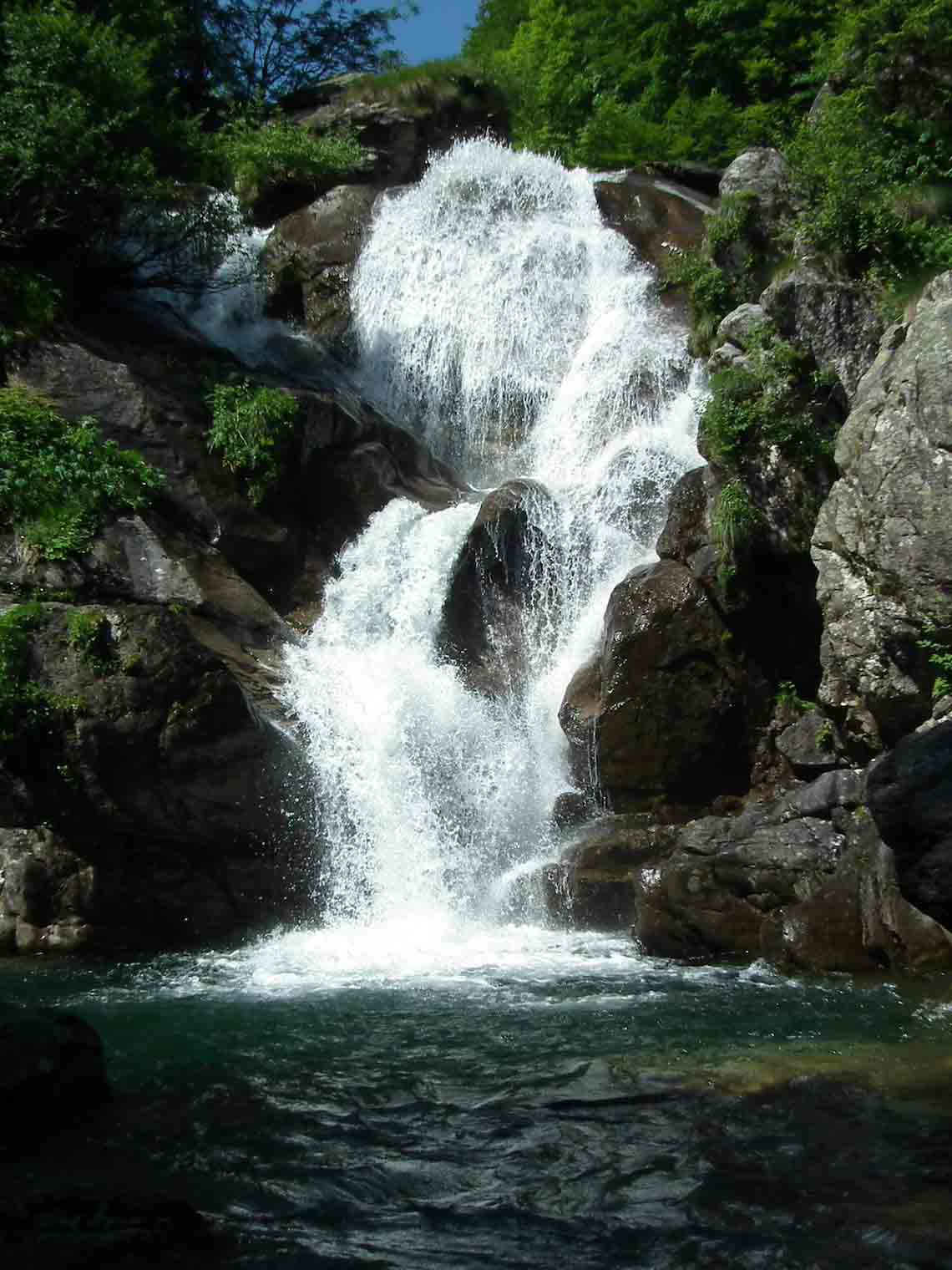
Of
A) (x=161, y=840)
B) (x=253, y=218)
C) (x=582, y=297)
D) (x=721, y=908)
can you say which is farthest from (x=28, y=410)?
(x=253, y=218)

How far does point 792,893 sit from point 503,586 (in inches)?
265

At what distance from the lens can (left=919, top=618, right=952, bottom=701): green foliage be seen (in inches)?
428

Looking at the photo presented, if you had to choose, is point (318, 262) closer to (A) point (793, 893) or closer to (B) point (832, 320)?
(B) point (832, 320)

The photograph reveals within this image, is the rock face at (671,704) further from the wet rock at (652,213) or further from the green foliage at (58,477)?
the wet rock at (652,213)

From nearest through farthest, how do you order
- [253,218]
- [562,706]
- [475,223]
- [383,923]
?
[383,923]
[562,706]
[475,223]
[253,218]

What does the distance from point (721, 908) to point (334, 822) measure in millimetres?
4869

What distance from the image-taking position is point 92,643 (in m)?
13.0

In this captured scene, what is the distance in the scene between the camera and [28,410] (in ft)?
44.2

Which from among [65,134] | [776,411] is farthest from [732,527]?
[65,134]

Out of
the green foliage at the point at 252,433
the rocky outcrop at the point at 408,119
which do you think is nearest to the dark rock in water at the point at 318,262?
the rocky outcrop at the point at 408,119

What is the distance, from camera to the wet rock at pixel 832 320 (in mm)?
14625

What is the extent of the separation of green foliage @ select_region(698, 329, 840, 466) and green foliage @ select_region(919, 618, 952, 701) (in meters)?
3.88

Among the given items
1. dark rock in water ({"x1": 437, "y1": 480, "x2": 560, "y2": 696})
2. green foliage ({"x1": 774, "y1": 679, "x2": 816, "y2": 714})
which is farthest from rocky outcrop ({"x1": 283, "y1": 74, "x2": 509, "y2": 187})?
green foliage ({"x1": 774, "y1": 679, "x2": 816, "y2": 714})

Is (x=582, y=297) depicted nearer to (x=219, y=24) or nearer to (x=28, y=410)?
(x=28, y=410)
